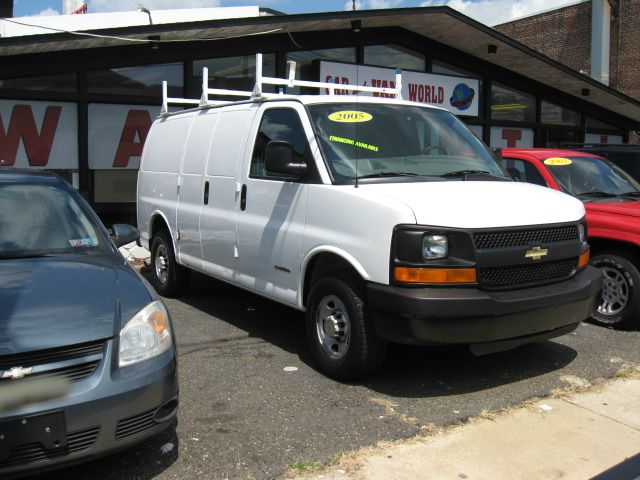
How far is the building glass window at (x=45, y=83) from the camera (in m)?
9.37

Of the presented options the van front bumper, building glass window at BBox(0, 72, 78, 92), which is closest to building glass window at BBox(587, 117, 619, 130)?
building glass window at BBox(0, 72, 78, 92)

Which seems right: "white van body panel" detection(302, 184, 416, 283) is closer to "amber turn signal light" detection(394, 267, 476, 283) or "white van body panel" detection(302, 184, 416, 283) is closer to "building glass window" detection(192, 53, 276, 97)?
"amber turn signal light" detection(394, 267, 476, 283)

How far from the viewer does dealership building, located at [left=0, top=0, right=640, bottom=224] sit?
31.1 ft

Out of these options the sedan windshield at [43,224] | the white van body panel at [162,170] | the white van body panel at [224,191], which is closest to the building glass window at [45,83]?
the white van body panel at [162,170]

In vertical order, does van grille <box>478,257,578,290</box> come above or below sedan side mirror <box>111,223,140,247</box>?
below

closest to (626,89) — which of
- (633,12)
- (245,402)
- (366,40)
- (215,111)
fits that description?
(633,12)

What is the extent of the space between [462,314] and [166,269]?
14.4ft

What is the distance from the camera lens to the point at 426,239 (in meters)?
4.05

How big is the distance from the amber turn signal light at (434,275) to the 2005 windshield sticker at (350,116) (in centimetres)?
157

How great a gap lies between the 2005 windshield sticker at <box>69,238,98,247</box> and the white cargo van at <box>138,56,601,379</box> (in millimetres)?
1437

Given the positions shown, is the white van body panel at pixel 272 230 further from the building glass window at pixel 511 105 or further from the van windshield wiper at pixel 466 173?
the building glass window at pixel 511 105

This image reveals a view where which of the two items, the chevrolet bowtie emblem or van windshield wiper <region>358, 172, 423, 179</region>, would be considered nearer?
the chevrolet bowtie emblem

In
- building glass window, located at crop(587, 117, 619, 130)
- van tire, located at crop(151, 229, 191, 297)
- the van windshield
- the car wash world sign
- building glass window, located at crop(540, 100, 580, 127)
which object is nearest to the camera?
the van windshield

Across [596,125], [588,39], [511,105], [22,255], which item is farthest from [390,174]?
[588,39]
